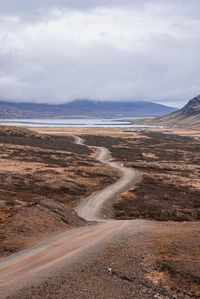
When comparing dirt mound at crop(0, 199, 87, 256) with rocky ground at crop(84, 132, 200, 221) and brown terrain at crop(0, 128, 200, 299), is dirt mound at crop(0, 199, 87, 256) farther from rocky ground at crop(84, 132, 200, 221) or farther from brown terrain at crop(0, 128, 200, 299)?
rocky ground at crop(84, 132, 200, 221)

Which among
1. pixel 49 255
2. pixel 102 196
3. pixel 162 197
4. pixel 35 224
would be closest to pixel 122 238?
pixel 49 255

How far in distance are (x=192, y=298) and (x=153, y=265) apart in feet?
10.6

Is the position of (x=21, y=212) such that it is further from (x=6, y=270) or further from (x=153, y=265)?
(x=153, y=265)

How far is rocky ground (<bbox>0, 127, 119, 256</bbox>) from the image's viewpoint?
2280cm

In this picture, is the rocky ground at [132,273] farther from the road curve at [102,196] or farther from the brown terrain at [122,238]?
the road curve at [102,196]

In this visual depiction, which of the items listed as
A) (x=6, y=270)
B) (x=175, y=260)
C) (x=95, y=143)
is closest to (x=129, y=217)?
(x=175, y=260)

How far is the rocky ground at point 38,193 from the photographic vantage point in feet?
74.8

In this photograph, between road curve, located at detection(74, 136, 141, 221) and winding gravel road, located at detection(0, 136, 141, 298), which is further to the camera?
road curve, located at detection(74, 136, 141, 221)

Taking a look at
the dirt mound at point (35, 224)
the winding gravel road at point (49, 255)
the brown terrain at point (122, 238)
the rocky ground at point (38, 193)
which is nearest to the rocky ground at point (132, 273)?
the brown terrain at point (122, 238)

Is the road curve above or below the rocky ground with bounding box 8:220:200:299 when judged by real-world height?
below

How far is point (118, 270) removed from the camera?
16.3 metres

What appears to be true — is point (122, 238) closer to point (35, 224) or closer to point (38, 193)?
point (35, 224)

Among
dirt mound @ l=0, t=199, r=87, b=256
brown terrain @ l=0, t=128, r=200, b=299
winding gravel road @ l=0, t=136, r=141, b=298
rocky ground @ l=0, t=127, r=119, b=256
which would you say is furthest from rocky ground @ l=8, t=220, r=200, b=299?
rocky ground @ l=0, t=127, r=119, b=256

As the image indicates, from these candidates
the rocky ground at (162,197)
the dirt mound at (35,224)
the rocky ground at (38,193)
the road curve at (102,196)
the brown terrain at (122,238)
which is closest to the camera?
the brown terrain at (122,238)
